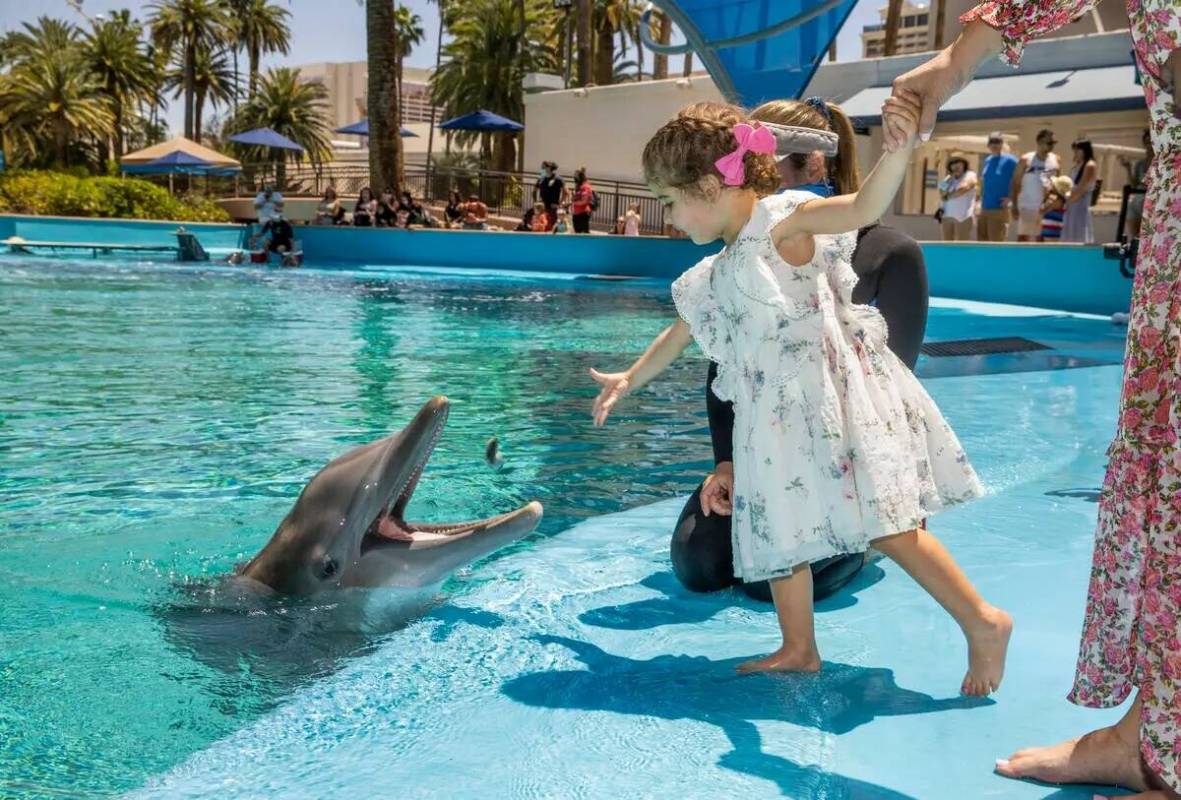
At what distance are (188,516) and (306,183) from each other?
42.2 metres

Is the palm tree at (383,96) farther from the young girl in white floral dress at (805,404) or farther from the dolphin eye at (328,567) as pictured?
the young girl in white floral dress at (805,404)

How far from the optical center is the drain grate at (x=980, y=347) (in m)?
8.99

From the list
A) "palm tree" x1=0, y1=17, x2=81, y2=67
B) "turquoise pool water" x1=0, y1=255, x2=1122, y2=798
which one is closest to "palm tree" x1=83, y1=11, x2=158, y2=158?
"palm tree" x1=0, y1=17, x2=81, y2=67

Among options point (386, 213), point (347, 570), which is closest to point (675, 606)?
point (347, 570)

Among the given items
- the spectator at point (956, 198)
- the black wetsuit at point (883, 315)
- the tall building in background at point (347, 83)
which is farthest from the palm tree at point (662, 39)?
the tall building in background at point (347, 83)

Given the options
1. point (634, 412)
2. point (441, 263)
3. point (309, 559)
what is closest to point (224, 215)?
point (441, 263)

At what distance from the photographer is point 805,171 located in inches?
114

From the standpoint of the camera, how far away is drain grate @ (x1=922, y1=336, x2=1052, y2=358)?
8992mm

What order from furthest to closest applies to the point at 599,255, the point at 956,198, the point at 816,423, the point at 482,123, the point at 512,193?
1. the point at 512,193
2. the point at 482,123
3. the point at 599,255
4. the point at 956,198
5. the point at 816,423

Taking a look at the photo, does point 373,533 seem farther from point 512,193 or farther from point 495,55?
point 495,55

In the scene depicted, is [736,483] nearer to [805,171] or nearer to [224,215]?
[805,171]

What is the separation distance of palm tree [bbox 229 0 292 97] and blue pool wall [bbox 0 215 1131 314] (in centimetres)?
4241

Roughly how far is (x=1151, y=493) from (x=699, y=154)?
3.58ft

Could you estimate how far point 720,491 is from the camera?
2676 millimetres
